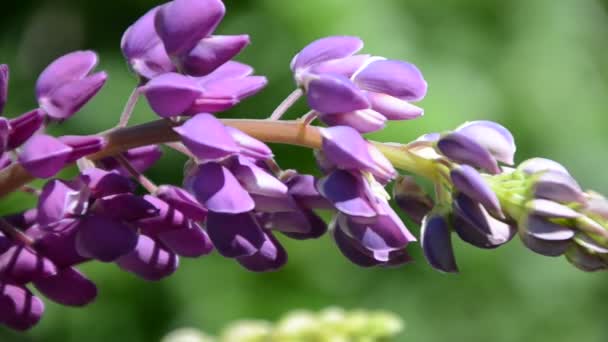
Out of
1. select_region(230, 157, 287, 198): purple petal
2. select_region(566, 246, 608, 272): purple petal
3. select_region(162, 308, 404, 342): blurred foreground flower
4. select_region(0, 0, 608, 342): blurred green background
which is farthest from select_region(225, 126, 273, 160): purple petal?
select_region(0, 0, 608, 342): blurred green background

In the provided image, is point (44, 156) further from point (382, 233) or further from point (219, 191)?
point (382, 233)

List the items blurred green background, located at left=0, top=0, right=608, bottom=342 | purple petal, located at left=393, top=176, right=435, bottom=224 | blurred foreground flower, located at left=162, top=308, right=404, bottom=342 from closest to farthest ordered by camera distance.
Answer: purple petal, located at left=393, top=176, right=435, bottom=224, blurred foreground flower, located at left=162, top=308, right=404, bottom=342, blurred green background, located at left=0, top=0, right=608, bottom=342

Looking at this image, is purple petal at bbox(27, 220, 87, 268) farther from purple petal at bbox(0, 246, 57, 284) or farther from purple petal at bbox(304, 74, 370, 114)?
purple petal at bbox(304, 74, 370, 114)

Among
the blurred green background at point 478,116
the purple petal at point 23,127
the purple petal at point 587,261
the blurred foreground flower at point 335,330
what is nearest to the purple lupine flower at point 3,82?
the purple petal at point 23,127

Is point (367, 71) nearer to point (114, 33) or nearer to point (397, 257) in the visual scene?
point (397, 257)

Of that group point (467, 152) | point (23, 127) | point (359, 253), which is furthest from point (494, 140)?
point (23, 127)

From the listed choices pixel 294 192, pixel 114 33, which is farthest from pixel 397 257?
pixel 114 33

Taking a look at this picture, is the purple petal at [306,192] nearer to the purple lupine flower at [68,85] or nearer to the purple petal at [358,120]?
the purple petal at [358,120]
